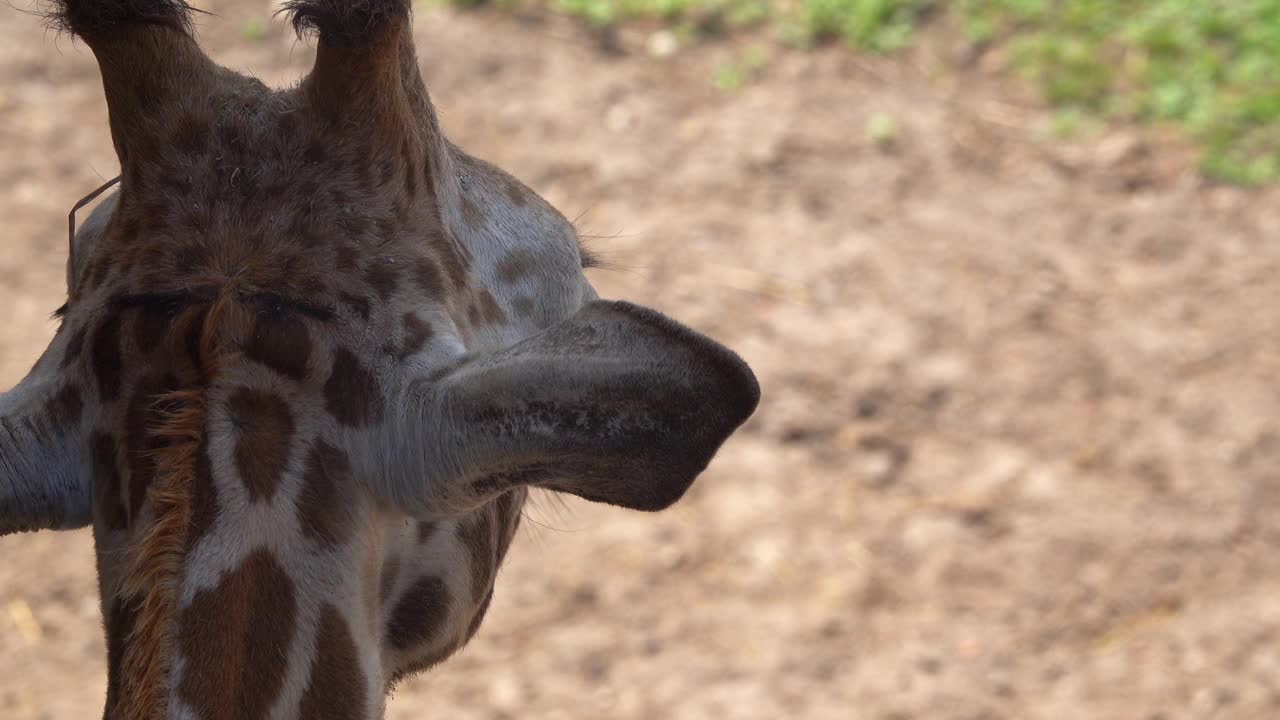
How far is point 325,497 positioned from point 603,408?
411 millimetres

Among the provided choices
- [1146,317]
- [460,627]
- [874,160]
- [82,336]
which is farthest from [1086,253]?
[82,336]

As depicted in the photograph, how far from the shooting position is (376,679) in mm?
1907

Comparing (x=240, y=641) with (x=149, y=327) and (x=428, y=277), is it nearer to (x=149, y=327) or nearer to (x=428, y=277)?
(x=149, y=327)

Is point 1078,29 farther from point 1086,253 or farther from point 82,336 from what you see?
point 82,336

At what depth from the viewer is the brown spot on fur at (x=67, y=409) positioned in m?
1.97

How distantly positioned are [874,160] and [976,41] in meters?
0.98

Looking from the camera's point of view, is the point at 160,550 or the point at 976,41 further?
the point at 976,41

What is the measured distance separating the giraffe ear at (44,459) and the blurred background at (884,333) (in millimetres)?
2114

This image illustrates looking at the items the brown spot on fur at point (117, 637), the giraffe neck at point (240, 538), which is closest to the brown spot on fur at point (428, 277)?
the giraffe neck at point (240, 538)

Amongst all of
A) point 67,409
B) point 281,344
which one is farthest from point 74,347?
point 281,344

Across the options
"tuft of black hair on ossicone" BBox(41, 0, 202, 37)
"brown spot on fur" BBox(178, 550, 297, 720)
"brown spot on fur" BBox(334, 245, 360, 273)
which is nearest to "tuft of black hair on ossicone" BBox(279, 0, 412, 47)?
"tuft of black hair on ossicone" BBox(41, 0, 202, 37)

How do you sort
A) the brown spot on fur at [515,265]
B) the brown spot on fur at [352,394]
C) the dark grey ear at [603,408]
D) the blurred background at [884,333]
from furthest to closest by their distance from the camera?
the blurred background at [884,333]
the brown spot on fur at [515,265]
the brown spot on fur at [352,394]
the dark grey ear at [603,408]

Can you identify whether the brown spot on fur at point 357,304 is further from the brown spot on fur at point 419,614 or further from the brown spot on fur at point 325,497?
the brown spot on fur at point 419,614

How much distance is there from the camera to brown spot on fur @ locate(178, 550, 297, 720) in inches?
68.0
